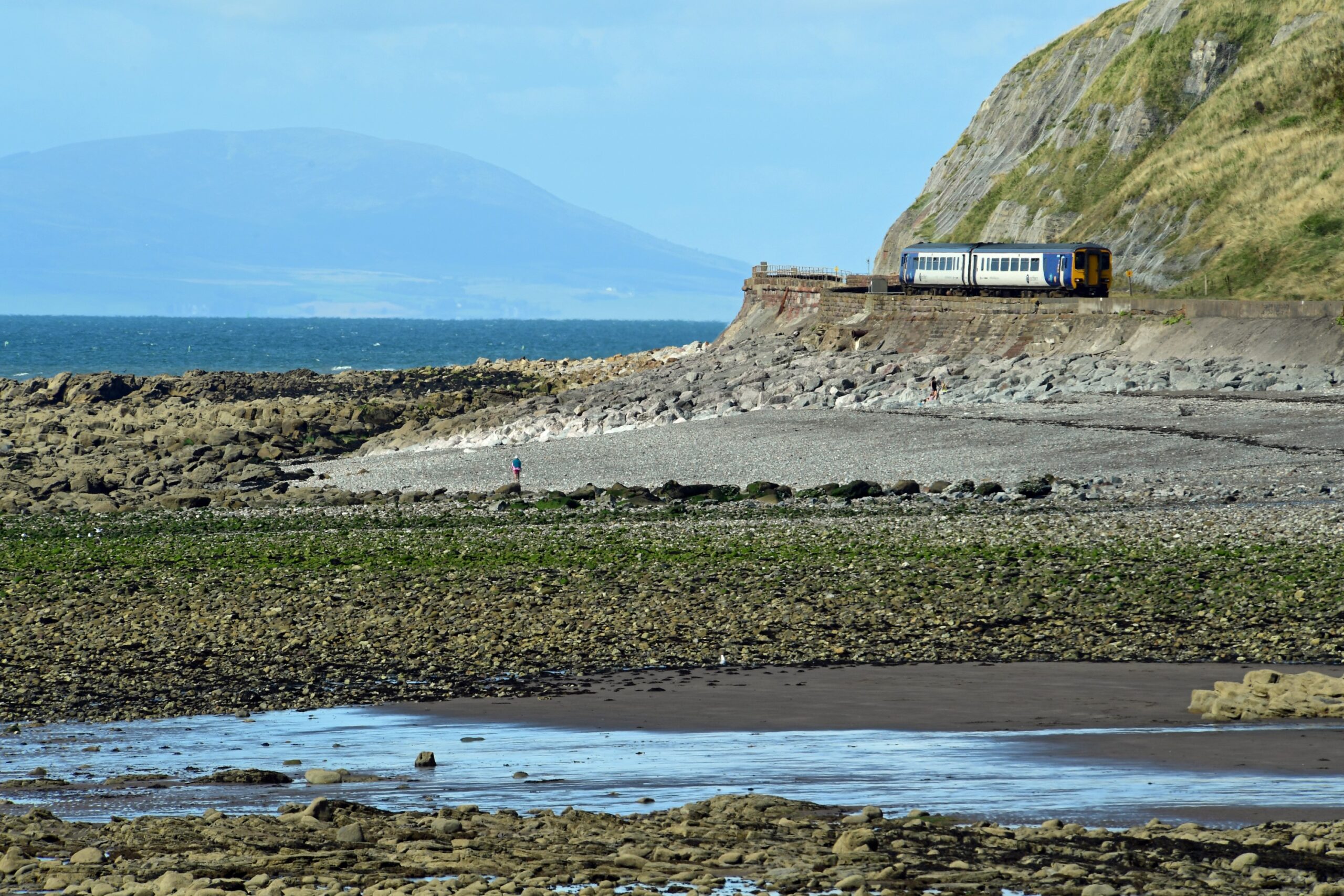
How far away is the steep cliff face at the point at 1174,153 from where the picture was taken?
199 ft

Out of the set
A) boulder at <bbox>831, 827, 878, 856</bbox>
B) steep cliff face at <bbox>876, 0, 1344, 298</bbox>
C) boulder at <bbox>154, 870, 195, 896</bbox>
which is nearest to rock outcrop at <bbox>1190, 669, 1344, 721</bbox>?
boulder at <bbox>831, 827, 878, 856</bbox>

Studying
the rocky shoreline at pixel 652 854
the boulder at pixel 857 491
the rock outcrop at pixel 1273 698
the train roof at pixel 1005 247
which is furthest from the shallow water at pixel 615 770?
the train roof at pixel 1005 247

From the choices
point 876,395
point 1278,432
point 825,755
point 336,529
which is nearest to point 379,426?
point 876,395

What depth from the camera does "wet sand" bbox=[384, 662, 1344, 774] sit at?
1239 cm

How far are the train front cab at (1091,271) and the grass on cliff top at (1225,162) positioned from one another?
118 inches

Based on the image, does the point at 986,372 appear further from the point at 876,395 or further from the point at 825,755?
the point at 825,755

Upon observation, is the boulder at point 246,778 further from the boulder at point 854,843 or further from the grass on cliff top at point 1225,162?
the grass on cliff top at point 1225,162

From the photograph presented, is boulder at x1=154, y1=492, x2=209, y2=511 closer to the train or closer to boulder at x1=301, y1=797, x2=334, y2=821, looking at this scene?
boulder at x1=301, y1=797, x2=334, y2=821

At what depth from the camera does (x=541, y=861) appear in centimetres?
925

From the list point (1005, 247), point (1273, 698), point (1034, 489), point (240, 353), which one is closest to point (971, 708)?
point (1273, 698)

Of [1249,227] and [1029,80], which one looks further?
[1029,80]

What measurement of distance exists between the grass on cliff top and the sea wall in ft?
16.5

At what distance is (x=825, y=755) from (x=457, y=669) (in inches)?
229

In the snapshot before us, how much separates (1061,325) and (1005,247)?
948 cm
